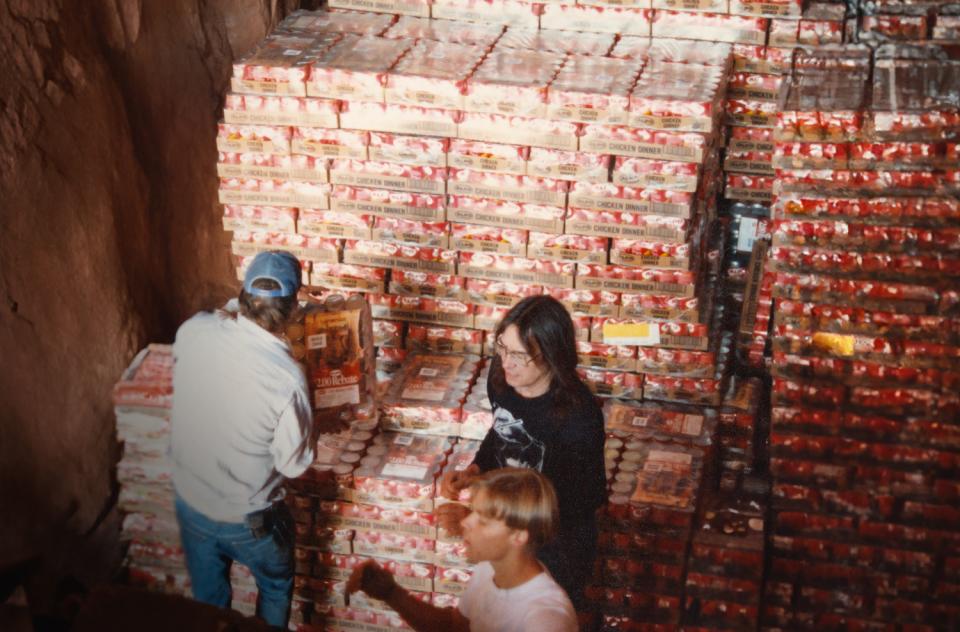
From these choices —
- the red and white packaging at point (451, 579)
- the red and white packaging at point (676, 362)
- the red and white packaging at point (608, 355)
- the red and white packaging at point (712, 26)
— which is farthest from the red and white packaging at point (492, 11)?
the red and white packaging at point (451, 579)

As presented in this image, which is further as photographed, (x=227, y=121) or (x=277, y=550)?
(x=227, y=121)

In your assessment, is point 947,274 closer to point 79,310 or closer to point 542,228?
point 542,228

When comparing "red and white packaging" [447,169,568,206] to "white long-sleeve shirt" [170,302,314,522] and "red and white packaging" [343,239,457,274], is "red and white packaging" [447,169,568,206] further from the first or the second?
"white long-sleeve shirt" [170,302,314,522]

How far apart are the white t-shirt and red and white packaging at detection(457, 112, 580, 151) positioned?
2655mm

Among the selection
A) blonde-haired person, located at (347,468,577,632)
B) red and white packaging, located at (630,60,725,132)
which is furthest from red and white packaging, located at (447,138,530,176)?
blonde-haired person, located at (347,468,577,632)

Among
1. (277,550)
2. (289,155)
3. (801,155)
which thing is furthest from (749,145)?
(277,550)

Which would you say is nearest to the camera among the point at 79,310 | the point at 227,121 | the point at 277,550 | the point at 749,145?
the point at 277,550

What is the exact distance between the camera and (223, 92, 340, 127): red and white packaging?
6844 millimetres

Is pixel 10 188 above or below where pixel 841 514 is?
above

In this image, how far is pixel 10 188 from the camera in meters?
5.99

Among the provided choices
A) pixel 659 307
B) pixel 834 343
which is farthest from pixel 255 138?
pixel 834 343

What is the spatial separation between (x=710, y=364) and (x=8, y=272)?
12.1ft

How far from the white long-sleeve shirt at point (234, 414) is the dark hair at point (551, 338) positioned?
0.94 metres

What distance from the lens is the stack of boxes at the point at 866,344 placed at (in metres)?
6.59
